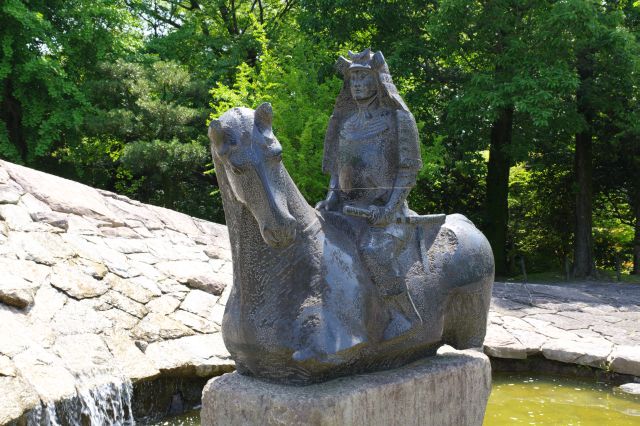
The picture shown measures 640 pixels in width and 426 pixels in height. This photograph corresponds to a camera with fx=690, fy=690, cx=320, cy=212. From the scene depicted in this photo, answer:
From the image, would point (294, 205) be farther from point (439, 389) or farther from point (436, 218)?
point (439, 389)

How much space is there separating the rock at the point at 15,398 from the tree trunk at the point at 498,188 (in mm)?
10125

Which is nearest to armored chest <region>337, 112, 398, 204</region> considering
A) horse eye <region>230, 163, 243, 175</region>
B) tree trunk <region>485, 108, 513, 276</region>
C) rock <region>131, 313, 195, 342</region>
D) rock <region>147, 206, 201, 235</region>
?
horse eye <region>230, 163, 243, 175</region>

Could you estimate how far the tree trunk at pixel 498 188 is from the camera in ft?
43.4

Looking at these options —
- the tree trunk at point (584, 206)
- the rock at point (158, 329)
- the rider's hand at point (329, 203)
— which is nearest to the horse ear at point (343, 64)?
the rider's hand at point (329, 203)

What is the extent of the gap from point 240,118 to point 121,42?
42.2 ft

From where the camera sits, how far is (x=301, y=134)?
11.3 metres

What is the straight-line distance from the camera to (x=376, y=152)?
3812 millimetres

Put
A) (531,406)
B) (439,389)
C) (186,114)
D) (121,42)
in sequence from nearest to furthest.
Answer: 1. (439,389)
2. (531,406)
3. (186,114)
4. (121,42)

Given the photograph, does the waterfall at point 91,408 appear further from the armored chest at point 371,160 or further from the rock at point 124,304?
the armored chest at point 371,160

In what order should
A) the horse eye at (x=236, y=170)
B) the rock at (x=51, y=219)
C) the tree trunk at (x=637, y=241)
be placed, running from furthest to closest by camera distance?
1. the tree trunk at (x=637, y=241)
2. the rock at (x=51, y=219)
3. the horse eye at (x=236, y=170)

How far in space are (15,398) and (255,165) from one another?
3.07 meters

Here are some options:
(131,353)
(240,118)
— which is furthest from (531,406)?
(240,118)

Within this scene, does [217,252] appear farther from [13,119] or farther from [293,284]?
[13,119]

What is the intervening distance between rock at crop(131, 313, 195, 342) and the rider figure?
10.8 ft
